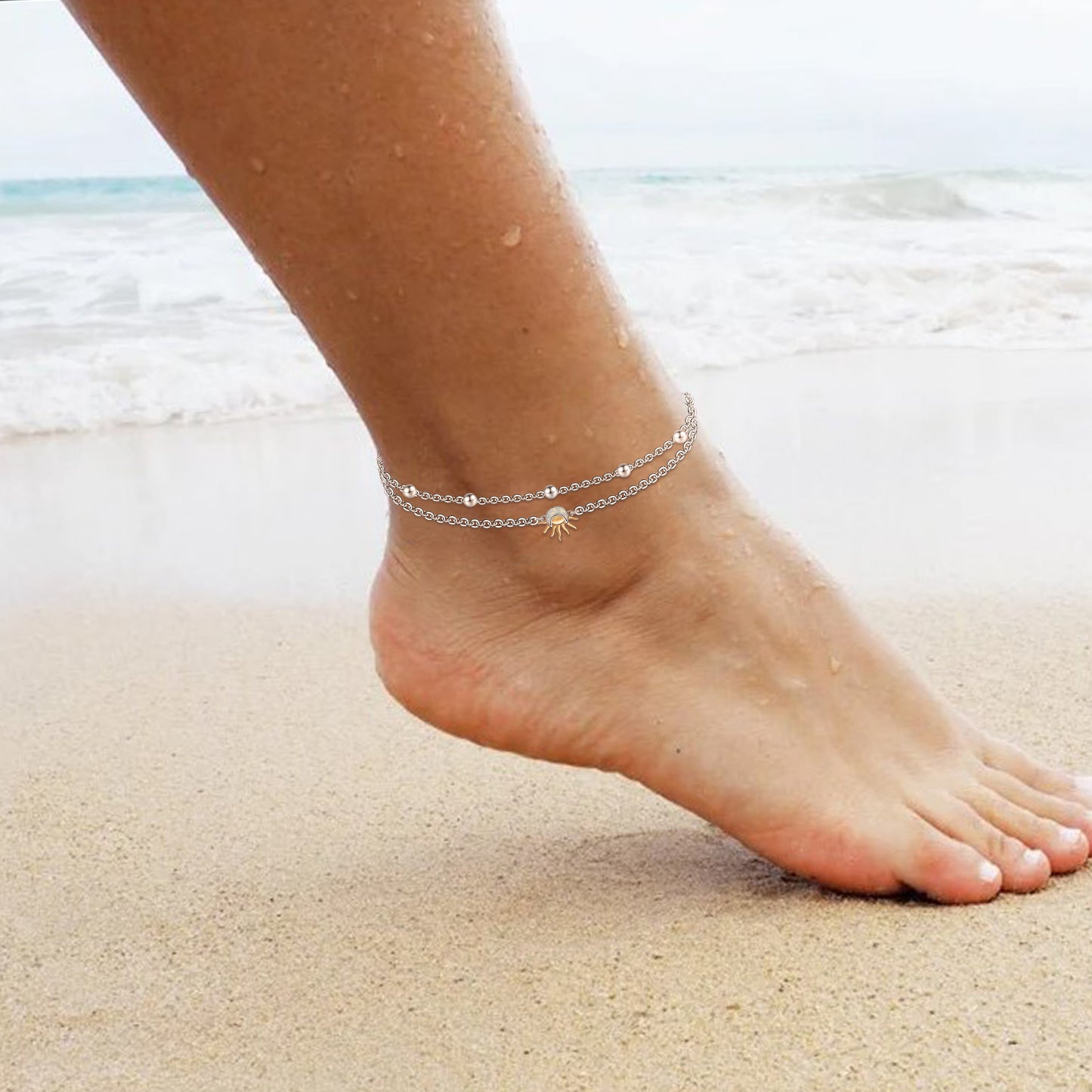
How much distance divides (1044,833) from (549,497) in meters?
0.51

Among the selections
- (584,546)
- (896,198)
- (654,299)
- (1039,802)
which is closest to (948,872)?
(1039,802)

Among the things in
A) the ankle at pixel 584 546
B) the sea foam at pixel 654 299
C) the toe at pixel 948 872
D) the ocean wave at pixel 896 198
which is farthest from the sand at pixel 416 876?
the ocean wave at pixel 896 198

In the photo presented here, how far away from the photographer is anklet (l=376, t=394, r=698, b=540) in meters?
1.20

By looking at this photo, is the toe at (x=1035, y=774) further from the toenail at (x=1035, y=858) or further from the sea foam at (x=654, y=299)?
the sea foam at (x=654, y=299)

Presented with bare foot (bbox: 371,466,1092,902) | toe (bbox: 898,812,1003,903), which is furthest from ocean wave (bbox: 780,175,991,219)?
toe (bbox: 898,812,1003,903)

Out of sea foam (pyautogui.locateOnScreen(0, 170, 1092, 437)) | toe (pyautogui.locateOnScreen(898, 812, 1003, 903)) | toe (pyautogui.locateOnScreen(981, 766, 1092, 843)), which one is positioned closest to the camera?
toe (pyautogui.locateOnScreen(898, 812, 1003, 903))

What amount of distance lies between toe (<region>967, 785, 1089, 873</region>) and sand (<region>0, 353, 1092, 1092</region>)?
0.02m

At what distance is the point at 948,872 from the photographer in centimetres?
120

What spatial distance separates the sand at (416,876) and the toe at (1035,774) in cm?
10

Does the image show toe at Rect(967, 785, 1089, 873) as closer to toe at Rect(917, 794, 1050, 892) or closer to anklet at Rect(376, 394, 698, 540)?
toe at Rect(917, 794, 1050, 892)

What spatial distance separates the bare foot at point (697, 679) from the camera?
1257mm

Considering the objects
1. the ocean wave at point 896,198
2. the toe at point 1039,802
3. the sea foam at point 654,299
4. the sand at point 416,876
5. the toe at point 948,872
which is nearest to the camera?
the sand at point 416,876

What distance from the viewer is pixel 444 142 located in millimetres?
1021

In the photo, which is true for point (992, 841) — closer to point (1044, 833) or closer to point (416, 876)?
point (1044, 833)
